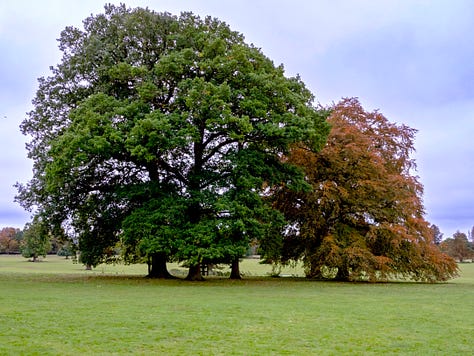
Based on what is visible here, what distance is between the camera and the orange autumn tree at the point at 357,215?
97.7 feet

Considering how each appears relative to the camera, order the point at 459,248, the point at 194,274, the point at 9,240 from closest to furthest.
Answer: the point at 194,274 < the point at 459,248 < the point at 9,240

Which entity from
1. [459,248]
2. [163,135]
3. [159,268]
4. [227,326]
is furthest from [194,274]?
[459,248]

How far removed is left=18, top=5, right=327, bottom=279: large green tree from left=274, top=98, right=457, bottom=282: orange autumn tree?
430 cm

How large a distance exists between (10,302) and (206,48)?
54.1 ft

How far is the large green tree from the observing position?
76.8 ft

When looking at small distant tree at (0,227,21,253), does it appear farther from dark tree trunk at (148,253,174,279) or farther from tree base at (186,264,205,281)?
tree base at (186,264,205,281)

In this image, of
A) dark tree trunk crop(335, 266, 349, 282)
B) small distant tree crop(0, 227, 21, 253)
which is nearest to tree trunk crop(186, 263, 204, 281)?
dark tree trunk crop(335, 266, 349, 282)

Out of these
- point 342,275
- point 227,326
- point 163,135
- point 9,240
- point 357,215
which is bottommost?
point 227,326

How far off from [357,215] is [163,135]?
1575 cm

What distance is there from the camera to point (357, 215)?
32.0m

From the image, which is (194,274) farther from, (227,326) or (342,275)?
(227,326)

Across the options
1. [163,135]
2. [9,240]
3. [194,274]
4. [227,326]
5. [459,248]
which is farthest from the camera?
[9,240]

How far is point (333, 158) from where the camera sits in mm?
31078

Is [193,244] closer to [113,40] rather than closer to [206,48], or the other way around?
[206,48]
